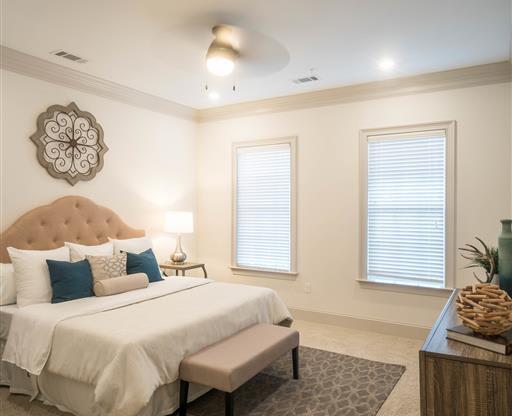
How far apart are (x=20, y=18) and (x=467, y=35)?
11.2 ft

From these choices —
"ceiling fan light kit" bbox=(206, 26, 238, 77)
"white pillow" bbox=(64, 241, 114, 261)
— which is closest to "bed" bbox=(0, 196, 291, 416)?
"white pillow" bbox=(64, 241, 114, 261)

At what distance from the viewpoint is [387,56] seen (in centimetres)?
367

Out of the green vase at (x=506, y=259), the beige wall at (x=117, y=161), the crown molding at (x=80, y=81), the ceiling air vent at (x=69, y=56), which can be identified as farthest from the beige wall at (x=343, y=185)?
the ceiling air vent at (x=69, y=56)

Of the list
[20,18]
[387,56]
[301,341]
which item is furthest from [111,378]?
[387,56]

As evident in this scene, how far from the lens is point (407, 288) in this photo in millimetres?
4285

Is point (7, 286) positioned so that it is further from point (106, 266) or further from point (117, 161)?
point (117, 161)

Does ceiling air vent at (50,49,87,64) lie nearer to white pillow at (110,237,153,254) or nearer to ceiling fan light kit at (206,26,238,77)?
ceiling fan light kit at (206,26,238,77)

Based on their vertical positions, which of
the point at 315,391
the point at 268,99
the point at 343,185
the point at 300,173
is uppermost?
the point at 268,99

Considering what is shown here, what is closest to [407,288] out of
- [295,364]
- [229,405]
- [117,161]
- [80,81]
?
[295,364]

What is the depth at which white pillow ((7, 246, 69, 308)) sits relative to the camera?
3178mm

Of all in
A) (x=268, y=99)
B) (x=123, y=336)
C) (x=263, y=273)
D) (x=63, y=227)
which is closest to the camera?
(x=123, y=336)

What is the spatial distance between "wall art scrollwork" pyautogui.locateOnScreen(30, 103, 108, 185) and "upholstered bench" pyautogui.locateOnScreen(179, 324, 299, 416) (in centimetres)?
237

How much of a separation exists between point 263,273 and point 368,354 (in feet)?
5.92

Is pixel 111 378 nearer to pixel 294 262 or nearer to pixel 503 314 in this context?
pixel 503 314
